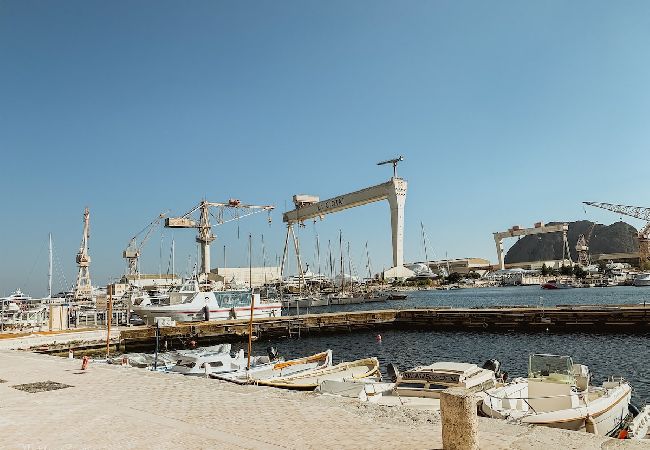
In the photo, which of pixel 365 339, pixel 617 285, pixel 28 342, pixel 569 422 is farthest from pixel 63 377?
pixel 617 285

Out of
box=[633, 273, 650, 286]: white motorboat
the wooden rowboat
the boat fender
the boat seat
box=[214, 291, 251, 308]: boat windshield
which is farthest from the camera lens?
box=[633, 273, 650, 286]: white motorboat

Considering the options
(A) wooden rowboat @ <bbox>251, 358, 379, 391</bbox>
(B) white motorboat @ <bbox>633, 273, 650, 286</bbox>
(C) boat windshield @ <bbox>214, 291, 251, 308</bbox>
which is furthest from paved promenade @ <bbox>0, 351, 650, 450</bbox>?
(B) white motorboat @ <bbox>633, 273, 650, 286</bbox>

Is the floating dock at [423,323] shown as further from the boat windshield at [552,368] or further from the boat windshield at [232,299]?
the boat windshield at [552,368]

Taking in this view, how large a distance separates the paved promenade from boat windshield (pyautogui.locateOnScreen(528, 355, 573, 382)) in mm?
6055

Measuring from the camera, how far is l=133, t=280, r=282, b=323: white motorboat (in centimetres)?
4259

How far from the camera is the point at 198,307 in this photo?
43.0m

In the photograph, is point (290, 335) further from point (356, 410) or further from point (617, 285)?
point (617, 285)

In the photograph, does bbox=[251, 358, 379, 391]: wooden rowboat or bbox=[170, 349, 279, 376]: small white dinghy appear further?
bbox=[170, 349, 279, 376]: small white dinghy

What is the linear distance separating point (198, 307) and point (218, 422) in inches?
1400

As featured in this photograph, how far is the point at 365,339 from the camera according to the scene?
39.9 meters

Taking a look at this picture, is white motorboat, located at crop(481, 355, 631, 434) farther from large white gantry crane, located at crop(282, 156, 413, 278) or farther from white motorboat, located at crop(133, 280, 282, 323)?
large white gantry crane, located at crop(282, 156, 413, 278)

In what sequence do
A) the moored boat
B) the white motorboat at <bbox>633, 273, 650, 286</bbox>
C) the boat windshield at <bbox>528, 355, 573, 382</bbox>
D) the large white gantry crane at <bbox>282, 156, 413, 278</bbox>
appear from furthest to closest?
the moored boat < the white motorboat at <bbox>633, 273, 650, 286</bbox> < the large white gantry crane at <bbox>282, 156, 413, 278</bbox> < the boat windshield at <bbox>528, 355, 573, 382</bbox>

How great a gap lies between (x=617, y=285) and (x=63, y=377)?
16186 centimetres

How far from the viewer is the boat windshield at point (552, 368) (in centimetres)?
1333
